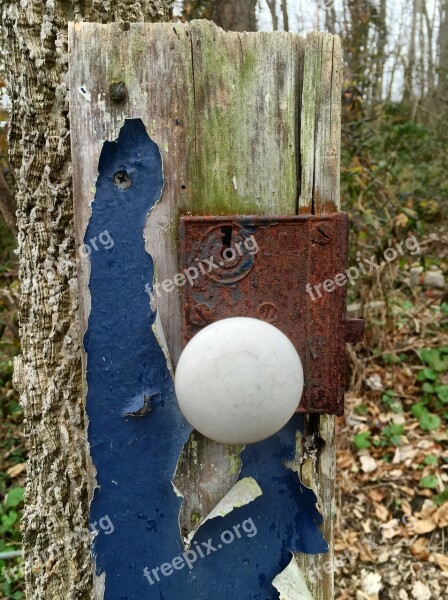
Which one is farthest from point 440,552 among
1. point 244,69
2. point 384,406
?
point 244,69

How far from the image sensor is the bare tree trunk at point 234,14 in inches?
121

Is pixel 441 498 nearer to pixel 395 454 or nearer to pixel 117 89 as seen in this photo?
pixel 395 454

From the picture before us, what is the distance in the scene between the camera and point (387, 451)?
2.48 meters

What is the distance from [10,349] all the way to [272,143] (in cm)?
257

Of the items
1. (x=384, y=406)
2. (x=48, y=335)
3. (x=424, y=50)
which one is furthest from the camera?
(x=424, y=50)

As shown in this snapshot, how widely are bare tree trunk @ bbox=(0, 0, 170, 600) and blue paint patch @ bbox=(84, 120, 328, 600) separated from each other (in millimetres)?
172

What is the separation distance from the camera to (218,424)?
0.65 metres

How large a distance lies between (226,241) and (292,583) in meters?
0.57

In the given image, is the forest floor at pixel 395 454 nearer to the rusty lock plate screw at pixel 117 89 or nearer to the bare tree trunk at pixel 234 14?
the bare tree trunk at pixel 234 14

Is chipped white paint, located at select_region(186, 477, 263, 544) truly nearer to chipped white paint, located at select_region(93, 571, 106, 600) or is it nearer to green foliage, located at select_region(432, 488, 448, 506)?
chipped white paint, located at select_region(93, 571, 106, 600)

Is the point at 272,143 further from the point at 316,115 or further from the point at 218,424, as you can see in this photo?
the point at 218,424

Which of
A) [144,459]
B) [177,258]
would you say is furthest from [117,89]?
[144,459]

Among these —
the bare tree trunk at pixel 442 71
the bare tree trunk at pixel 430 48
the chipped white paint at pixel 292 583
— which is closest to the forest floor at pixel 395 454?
the chipped white paint at pixel 292 583

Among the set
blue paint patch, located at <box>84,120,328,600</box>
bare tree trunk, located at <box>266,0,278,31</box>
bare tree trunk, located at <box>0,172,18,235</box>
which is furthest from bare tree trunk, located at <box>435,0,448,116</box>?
blue paint patch, located at <box>84,120,328,600</box>
